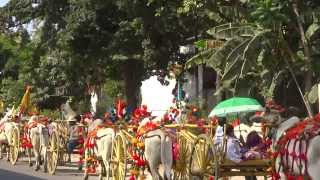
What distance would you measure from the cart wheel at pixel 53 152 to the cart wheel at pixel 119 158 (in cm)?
446

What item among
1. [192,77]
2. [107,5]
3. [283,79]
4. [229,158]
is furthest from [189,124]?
[192,77]

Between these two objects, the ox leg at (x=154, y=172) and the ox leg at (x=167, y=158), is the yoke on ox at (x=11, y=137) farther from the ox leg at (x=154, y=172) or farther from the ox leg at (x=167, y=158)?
the ox leg at (x=167, y=158)

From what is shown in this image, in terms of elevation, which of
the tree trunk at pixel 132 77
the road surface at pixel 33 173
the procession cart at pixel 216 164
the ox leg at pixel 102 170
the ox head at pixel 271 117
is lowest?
the road surface at pixel 33 173

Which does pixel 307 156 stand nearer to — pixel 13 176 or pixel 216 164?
pixel 216 164

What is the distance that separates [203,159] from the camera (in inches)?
450

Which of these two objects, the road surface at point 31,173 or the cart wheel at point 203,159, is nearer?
the cart wheel at point 203,159

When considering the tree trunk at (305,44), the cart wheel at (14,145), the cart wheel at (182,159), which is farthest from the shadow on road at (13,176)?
the tree trunk at (305,44)

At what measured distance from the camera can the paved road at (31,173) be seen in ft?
57.0

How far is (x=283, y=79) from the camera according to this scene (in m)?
19.7

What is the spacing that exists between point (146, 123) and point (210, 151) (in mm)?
2234

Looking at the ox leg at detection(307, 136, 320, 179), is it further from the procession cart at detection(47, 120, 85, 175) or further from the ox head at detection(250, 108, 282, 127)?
the procession cart at detection(47, 120, 85, 175)

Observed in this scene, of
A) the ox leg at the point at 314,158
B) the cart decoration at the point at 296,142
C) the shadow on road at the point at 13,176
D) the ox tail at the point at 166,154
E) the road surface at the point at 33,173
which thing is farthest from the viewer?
the road surface at the point at 33,173

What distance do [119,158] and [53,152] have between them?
5.18 meters

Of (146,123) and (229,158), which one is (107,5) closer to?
(146,123)
